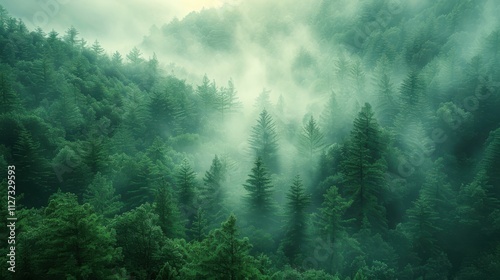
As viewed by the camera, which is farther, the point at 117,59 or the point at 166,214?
the point at 117,59

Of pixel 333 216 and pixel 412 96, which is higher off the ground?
pixel 412 96

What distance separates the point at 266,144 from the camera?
218 feet

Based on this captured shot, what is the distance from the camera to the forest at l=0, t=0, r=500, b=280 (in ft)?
94.3

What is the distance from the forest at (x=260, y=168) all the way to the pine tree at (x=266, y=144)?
0.25 m

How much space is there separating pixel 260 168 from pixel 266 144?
58.0ft

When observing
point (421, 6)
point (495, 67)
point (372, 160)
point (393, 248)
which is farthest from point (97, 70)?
point (421, 6)

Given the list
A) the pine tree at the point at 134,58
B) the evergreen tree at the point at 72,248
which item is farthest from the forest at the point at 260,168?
the pine tree at the point at 134,58

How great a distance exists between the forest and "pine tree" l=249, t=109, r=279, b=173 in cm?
25

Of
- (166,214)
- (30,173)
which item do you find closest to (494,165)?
(166,214)

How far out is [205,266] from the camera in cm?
2288

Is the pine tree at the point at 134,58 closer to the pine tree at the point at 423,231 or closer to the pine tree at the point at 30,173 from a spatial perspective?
the pine tree at the point at 30,173

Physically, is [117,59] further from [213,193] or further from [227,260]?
[227,260]

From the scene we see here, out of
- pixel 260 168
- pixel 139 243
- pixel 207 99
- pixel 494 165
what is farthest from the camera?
pixel 207 99

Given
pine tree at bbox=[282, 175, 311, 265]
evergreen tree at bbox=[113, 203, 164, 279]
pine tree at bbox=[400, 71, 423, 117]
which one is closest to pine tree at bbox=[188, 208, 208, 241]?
pine tree at bbox=[282, 175, 311, 265]
